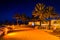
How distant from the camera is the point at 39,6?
48406 millimetres

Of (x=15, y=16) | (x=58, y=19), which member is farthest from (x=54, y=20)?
(x=15, y=16)

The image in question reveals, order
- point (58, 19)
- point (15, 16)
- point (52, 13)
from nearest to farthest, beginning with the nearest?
point (52, 13), point (58, 19), point (15, 16)

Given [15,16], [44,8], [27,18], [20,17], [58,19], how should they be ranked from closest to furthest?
[44,8] → [58,19] → [15,16] → [20,17] → [27,18]

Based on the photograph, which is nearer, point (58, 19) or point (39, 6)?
point (39, 6)

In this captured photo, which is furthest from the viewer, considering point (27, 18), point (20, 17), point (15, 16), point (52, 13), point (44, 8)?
point (27, 18)

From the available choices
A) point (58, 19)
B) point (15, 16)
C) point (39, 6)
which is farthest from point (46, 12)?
point (15, 16)

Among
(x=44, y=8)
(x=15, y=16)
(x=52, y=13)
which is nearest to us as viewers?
(x=52, y=13)

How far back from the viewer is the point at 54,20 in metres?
58.5

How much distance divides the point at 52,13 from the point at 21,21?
43397 millimetres

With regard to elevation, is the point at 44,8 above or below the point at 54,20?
above

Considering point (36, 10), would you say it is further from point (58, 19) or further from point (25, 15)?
point (25, 15)

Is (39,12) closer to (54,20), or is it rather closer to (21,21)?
(54,20)

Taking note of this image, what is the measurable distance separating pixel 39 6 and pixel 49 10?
15.9 ft

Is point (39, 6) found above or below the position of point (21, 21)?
above
